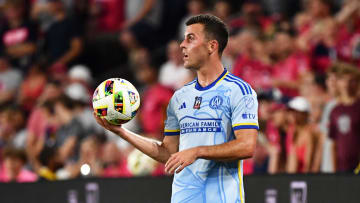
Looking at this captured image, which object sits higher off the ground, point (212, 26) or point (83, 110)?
point (83, 110)

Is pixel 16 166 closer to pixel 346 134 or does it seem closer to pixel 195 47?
pixel 346 134

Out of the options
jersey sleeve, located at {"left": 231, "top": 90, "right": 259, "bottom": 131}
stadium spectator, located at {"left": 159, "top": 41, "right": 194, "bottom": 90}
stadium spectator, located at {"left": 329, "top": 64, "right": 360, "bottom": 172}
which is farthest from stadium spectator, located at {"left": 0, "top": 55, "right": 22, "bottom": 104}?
jersey sleeve, located at {"left": 231, "top": 90, "right": 259, "bottom": 131}

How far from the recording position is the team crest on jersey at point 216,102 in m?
5.01

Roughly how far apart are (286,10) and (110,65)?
4.33 meters

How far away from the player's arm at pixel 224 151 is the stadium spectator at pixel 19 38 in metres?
10.3

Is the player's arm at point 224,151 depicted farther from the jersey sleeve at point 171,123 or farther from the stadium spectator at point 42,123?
the stadium spectator at point 42,123

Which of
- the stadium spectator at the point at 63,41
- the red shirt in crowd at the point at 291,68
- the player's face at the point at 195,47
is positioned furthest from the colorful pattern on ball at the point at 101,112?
the stadium spectator at the point at 63,41

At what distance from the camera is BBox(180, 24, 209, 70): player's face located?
5129mm

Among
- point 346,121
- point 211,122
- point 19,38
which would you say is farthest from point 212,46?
point 19,38

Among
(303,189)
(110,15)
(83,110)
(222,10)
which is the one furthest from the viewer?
(110,15)

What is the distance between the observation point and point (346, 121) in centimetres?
848

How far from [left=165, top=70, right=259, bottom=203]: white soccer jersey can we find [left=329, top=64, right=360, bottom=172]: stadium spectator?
363 cm

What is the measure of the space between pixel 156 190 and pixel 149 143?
2932mm

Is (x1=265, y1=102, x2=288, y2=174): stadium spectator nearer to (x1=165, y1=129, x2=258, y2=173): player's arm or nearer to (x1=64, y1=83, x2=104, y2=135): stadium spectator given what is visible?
(x1=64, y1=83, x2=104, y2=135): stadium spectator
